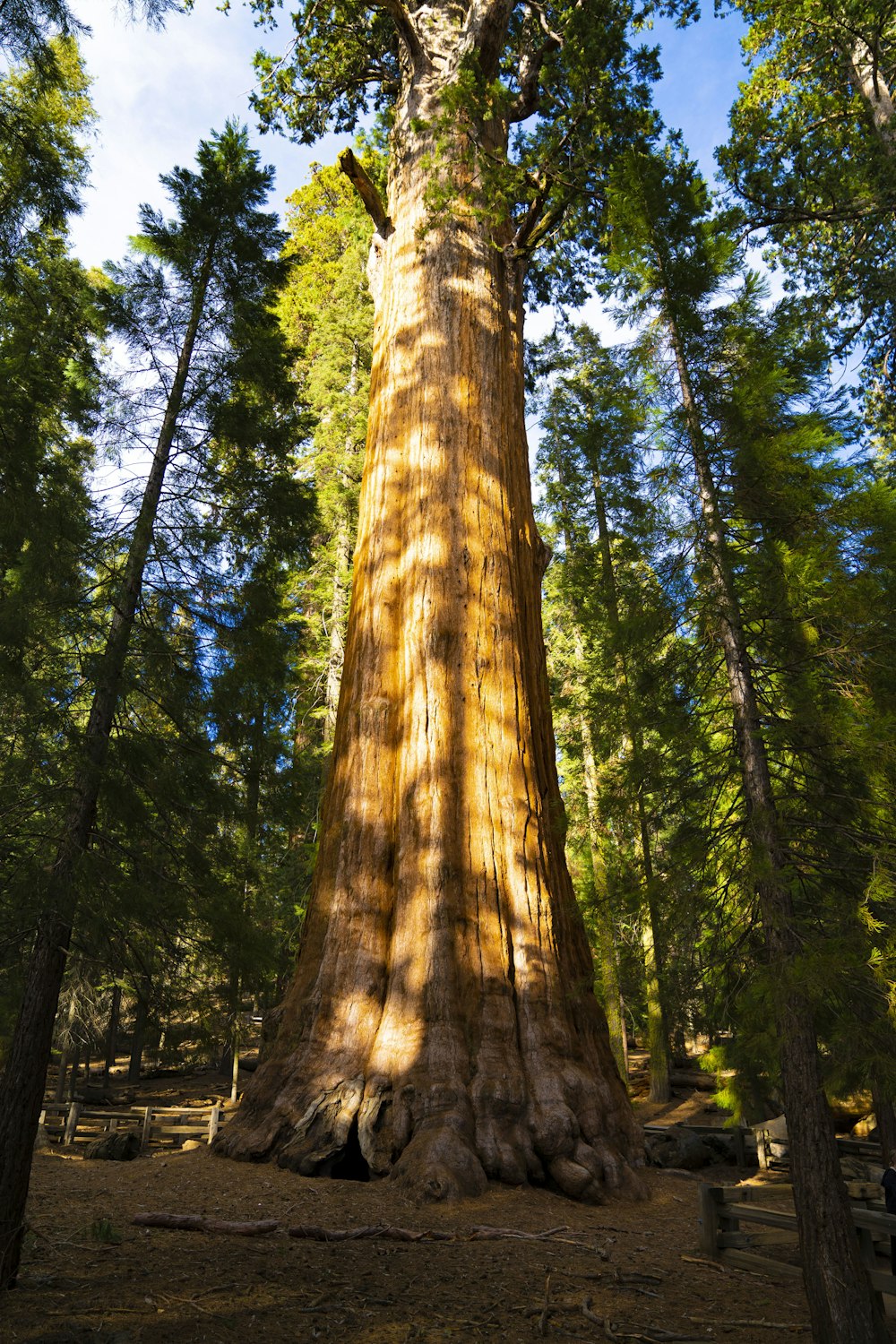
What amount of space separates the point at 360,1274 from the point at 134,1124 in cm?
1210

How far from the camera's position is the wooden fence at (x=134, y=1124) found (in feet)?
41.0

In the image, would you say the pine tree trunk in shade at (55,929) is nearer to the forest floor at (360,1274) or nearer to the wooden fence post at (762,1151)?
the forest floor at (360,1274)

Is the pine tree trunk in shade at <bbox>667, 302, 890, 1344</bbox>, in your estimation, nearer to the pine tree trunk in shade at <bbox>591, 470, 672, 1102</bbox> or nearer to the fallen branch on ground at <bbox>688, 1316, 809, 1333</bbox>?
the fallen branch on ground at <bbox>688, 1316, 809, 1333</bbox>

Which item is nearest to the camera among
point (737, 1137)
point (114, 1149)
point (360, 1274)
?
point (360, 1274)

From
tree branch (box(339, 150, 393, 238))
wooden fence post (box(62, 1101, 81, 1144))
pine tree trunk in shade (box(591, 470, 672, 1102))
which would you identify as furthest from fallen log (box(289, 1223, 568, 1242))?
wooden fence post (box(62, 1101, 81, 1144))

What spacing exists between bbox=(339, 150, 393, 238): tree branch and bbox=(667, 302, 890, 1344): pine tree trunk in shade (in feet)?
24.2

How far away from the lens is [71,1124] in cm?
1291

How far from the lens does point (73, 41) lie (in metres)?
5.73

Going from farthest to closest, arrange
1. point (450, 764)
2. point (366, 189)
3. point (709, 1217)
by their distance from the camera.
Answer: point (366, 189), point (450, 764), point (709, 1217)

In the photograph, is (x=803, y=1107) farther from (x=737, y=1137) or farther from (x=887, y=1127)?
(x=737, y=1137)

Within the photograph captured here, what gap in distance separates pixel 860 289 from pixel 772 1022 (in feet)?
34.8

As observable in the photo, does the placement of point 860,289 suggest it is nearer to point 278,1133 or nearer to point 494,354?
point 494,354

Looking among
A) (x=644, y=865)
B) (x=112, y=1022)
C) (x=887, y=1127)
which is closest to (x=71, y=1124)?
(x=112, y=1022)

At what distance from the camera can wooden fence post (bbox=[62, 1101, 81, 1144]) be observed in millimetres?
12804
